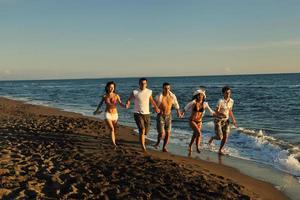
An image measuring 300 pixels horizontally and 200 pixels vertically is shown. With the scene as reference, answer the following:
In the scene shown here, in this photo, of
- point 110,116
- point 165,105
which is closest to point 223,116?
point 165,105

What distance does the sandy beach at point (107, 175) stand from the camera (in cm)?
638

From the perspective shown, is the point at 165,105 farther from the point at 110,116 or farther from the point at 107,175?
the point at 107,175

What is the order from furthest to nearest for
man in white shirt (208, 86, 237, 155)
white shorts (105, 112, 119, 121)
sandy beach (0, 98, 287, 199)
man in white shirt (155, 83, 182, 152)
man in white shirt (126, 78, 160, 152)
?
man in white shirt (208, 86, 237, 155)
white shorts (105, 112, 119, 121)
man in white shirt (155, 83, 182, 152)
man in white shirt (126, 78, 160, 152)
sandy beach (0, 98, 287, 199)

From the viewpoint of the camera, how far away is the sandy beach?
20.9 ft

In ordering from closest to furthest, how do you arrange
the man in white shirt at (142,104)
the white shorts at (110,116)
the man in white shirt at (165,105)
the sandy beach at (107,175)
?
1. the sandy beach at (107,175)
2. the man in white shirt at (142,104)
3. the man in white shirt at (165,105)
4. the white shorts at (110,116)

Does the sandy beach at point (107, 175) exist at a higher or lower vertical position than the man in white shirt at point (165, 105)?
lower

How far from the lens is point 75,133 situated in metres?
13.1

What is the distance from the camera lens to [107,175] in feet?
24.2

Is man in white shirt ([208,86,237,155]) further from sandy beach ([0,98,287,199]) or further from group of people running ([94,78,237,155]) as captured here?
sandy beach ([0,98,287,199])

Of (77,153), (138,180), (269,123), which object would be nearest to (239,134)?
(269,123)

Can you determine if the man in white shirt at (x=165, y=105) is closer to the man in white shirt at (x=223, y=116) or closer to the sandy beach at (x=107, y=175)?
the sandy beach at (x=107, y=175)

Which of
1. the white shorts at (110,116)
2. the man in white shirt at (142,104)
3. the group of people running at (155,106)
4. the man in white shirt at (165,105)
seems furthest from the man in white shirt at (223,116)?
the white shorts at (110,116)

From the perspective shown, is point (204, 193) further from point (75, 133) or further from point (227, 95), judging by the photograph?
point (75, 133)

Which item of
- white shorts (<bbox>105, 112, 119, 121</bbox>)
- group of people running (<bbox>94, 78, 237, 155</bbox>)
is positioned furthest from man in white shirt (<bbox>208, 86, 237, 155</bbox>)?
white shorts (<bbox>105, 112, 119, 121</bbox>)
